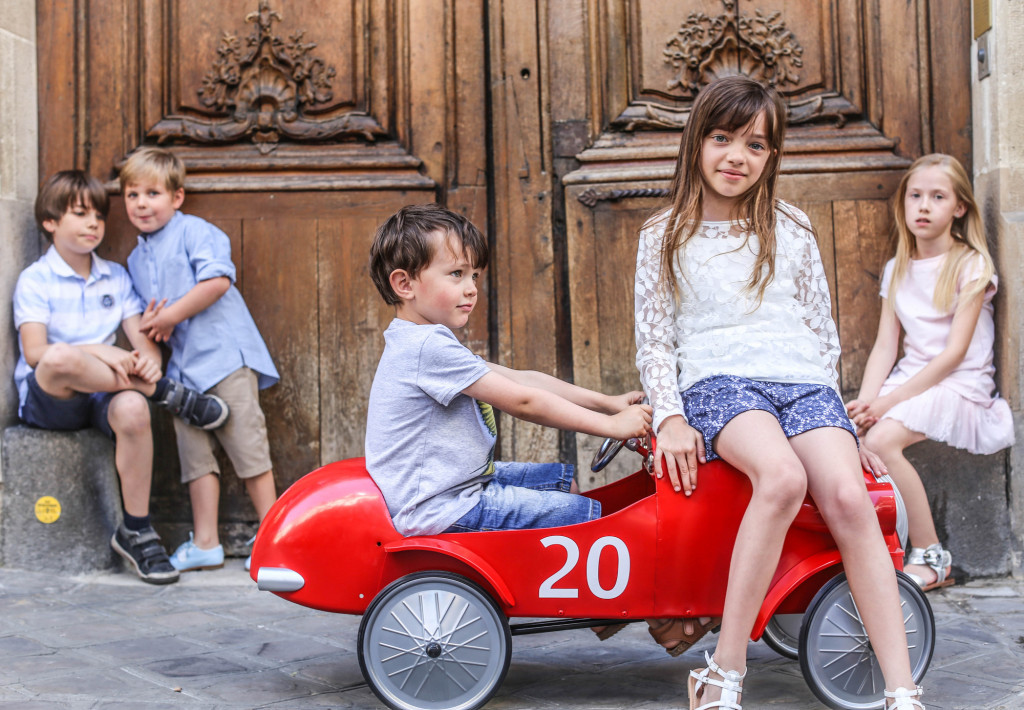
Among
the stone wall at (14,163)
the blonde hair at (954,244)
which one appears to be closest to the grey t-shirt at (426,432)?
the blonde hair at (954,244)

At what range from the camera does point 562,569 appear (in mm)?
2342

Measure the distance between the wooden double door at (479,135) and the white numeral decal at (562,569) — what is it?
1.52 m

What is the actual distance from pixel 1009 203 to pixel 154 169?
302 centimetres

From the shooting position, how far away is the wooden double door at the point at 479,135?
379cm

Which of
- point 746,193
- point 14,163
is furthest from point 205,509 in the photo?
point 746,193

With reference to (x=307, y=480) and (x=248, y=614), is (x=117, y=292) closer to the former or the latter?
(x=248, y=614)

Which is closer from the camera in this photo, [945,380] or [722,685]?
[722,685]

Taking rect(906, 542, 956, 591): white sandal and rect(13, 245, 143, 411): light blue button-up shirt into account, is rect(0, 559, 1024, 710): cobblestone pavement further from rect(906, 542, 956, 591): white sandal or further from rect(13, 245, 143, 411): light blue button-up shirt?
rect(13, 245, 143, 411): light blue button-up shirt

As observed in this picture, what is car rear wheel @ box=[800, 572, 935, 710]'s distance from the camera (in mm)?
2301

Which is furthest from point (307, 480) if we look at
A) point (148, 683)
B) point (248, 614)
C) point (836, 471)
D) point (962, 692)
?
point (962, 692)

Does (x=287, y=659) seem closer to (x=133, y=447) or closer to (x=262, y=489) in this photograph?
(x=262, y=489)

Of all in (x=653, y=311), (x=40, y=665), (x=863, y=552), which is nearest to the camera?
(x=863, y=552)

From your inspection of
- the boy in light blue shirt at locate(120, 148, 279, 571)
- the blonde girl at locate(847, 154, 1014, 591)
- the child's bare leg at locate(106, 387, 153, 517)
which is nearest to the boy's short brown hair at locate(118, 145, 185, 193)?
the boy in light blue shirt at locate(120, 148, 279, 571)

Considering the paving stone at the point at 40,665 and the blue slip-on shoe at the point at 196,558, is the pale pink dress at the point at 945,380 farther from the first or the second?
the paving stone at the point at 40,665
